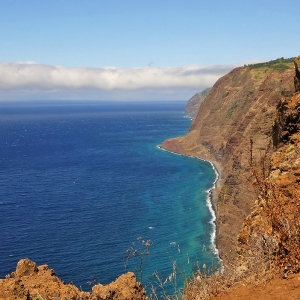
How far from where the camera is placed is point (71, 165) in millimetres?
105125

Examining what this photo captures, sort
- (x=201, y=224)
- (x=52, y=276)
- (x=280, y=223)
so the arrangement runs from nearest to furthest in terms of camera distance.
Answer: (x=280, y=223) → (x=52, y=276) → (x=201, y=224)

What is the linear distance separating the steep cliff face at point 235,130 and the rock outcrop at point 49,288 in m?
24.8

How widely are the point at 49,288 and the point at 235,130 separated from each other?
82691mm

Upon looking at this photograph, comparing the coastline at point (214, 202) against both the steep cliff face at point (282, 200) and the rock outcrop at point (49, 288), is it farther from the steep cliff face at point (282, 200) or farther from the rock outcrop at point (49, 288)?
the rock outcrop at point (49, 288)

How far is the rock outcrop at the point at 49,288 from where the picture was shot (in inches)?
344

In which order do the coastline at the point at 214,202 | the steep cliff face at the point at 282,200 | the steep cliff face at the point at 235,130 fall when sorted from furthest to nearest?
the steep cliff face at the point at 235,130 → the coastline at the point at 214,202 → the steep cliff face at the point at 282,200

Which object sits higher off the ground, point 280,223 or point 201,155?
point 280,223

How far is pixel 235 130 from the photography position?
8869 centimetres

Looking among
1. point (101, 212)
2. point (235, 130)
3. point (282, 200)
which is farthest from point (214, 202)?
point (282, 200)

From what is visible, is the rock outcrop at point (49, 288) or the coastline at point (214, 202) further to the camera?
the coastline at point (214, 202)

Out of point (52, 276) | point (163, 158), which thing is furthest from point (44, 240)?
point (163, 158)

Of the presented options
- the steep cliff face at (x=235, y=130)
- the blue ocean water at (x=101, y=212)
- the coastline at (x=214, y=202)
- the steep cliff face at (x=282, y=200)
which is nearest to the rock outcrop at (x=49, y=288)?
the steep cliff face at (x=282, y=200)

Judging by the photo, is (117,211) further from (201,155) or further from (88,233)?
(201,155)

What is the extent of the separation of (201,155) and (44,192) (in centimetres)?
5840
